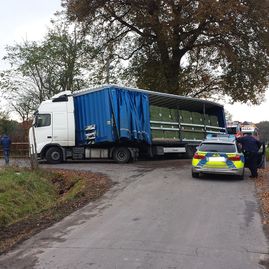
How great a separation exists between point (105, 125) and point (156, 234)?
13851 millimetres

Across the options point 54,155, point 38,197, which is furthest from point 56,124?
point 38,197

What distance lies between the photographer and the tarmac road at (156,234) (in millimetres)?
6871

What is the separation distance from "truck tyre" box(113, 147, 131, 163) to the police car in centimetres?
666

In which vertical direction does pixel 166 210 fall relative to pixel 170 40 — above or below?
below

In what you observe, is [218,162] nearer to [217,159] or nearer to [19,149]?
[217,159]

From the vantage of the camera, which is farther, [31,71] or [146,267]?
[31,71]

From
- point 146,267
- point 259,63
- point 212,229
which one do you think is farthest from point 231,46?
point 146,267

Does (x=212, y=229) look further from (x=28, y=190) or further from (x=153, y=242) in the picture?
(x=28, y=190)

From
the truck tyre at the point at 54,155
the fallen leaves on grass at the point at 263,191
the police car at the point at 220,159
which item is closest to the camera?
the fallen leaves on grass at the point at 263,191

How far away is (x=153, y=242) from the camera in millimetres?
7926

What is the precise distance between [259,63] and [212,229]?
24.1m

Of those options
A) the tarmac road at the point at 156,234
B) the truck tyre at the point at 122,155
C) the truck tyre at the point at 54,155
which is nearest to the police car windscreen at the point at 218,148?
the tarmac road at the point at 156,234

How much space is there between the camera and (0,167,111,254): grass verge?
9461 mm

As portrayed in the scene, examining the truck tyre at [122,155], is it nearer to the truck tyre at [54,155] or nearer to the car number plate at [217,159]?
the truck tyre at [54,155]
